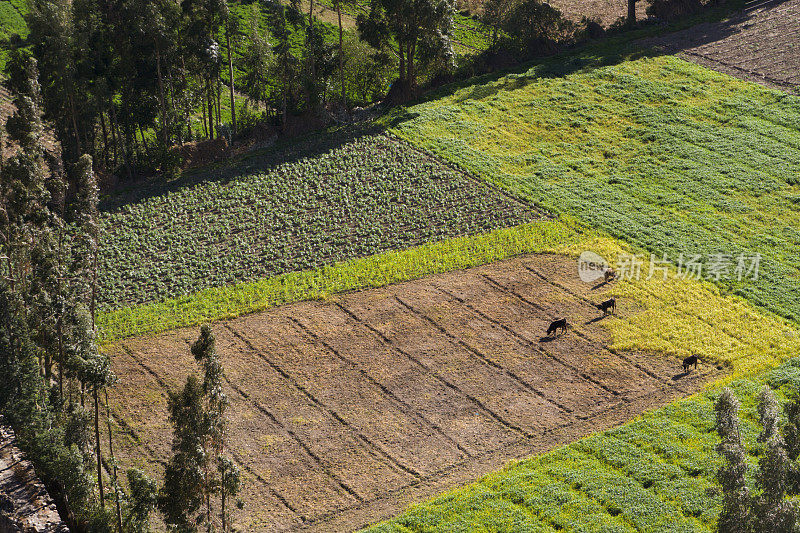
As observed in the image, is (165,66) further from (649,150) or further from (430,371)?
(649,150)

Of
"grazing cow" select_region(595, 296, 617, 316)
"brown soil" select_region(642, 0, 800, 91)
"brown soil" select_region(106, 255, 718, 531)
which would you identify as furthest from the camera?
"brown soil" select_region(642, 0, 800, 91)

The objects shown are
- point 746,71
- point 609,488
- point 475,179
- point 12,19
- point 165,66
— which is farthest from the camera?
point 12,19

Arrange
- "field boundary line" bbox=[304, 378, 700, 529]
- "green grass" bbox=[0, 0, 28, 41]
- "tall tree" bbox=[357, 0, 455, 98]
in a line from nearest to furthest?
"field boundary line" bbox=[304, 378, 700, 529]
"tall tree" bbox=[357, 0, 455, 98]
"green grass" bbox=[0, 0, 28, 41]

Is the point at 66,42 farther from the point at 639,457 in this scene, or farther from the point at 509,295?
the point at 639,457

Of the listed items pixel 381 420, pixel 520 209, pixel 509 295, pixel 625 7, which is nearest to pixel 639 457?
pixel 381 420

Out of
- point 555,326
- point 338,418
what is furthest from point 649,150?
point 338,418

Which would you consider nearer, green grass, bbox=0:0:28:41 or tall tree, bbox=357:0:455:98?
tall tree, bbox=357:0:455:98

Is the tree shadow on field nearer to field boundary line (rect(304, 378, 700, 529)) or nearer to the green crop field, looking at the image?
the green crop field

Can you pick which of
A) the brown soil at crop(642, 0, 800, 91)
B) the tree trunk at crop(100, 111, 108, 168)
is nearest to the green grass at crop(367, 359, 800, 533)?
the tree trunk at crop(100, 111, 108, 168)
